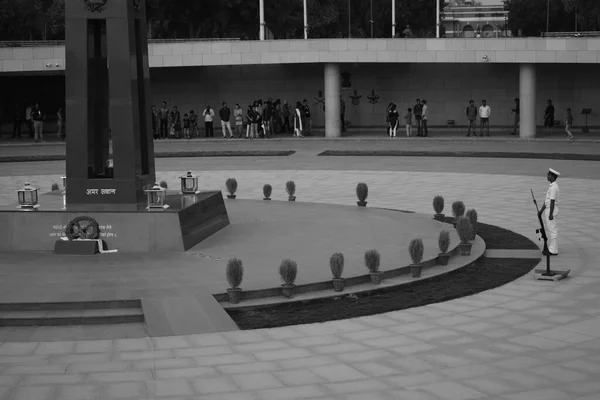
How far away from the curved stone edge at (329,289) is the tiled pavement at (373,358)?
1177 millimetres

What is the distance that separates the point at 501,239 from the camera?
2097cm

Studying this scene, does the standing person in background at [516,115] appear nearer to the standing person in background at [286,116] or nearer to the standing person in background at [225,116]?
the standing person in background at [286,116]

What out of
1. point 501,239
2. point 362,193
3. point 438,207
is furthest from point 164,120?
point 501,239

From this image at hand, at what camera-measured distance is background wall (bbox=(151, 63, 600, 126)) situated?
4891cm

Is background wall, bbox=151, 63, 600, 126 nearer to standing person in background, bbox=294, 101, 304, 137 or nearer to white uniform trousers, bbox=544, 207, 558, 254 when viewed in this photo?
standing person in background, bbox=294, 101, 304, 137

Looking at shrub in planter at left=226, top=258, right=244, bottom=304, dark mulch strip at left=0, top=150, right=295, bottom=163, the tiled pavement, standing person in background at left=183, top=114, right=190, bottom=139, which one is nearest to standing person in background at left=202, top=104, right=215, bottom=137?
standing person in background at left=183, top=114, right=190, bottom=139

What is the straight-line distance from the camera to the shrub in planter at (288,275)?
15.4 metres

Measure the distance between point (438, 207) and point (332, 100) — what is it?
79.0 ft

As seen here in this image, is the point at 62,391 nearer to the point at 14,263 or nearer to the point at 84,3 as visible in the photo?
Answer: the point at 14,263

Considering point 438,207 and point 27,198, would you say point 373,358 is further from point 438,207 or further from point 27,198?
point 438,207

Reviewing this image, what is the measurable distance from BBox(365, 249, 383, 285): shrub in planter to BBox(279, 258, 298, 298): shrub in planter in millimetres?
1373

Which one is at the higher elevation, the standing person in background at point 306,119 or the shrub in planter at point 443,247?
the standing person in background at point 306,119

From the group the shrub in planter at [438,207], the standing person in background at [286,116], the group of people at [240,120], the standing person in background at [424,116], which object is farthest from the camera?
the standing person in background at [286,116]

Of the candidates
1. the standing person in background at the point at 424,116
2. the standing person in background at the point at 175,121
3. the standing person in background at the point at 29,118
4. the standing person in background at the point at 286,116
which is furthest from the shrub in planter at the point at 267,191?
the standing person in background at the point at 29,118
